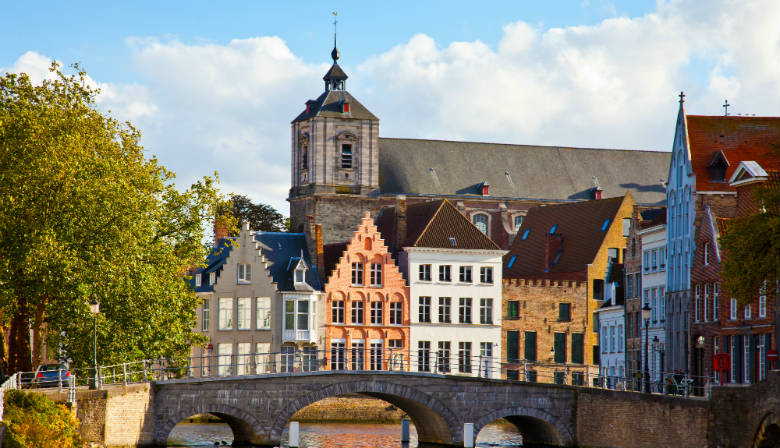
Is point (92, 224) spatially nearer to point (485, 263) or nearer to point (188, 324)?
point (188, 324)

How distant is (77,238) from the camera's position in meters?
55.2

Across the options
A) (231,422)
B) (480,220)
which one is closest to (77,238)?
(231,422)

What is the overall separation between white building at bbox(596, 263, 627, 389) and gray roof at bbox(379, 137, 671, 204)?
27.2 meters

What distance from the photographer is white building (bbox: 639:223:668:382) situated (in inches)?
2938

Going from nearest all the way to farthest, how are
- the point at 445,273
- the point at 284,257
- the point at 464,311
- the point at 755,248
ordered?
the point at 755,248 < the point at 284,257 < the point at 445,273 < the point at 464,311

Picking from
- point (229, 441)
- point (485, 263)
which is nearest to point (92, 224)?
point (229, 441)

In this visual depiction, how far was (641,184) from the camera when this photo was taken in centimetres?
11869

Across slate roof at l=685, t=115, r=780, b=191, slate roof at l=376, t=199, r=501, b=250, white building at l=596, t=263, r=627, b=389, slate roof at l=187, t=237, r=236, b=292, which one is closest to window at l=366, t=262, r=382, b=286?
slate roof at l=376, t=199, r=501, b=250

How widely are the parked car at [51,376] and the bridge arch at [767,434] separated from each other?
22523 millimetres

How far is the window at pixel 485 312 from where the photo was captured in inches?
3497

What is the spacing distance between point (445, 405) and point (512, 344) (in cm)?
2858

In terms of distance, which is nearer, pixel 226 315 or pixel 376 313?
pixel 226 315

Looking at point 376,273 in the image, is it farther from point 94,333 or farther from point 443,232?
point 94,333

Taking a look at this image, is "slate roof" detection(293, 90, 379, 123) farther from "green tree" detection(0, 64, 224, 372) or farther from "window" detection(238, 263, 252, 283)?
"green tree" detection(0, 64, 224, 372)
